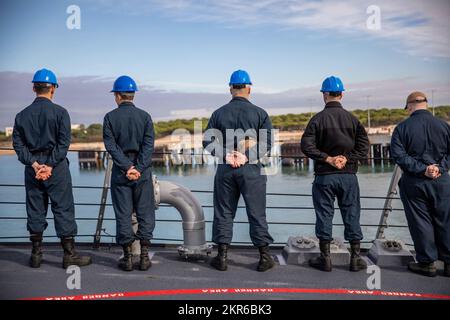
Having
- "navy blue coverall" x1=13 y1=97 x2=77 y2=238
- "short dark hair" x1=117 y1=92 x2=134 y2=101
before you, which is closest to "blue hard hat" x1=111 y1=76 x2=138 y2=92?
"short dark hair" x1=117 y1=92 x2=134 y2=101

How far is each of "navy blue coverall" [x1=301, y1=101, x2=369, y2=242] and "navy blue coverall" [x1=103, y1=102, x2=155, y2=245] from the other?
1.41 meters

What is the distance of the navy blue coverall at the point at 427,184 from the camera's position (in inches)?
158

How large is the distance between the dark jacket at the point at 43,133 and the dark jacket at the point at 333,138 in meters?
2.12

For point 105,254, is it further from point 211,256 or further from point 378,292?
point 378,292

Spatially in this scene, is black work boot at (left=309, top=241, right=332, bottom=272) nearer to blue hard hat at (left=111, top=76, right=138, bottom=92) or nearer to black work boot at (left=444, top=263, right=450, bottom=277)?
black work boot at (left=444, top=263, right=450, bottom=277)

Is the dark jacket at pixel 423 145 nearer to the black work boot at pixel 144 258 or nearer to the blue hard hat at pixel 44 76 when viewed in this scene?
the black work boot at pixel 144 258

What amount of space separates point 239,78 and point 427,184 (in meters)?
1.87

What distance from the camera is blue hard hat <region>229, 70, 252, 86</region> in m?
4.25

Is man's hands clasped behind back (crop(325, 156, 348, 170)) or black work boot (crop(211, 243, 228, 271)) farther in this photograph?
black work boot (crop(211, 243, 228, 271))

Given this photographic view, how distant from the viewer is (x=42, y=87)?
13.9 feet

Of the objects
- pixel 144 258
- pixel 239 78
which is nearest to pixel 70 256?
pixel 144 258

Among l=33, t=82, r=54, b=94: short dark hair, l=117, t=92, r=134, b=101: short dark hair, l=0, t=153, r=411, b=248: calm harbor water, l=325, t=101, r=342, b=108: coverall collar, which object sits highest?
l=33, t=82, r=54, b=94: short dark hair
